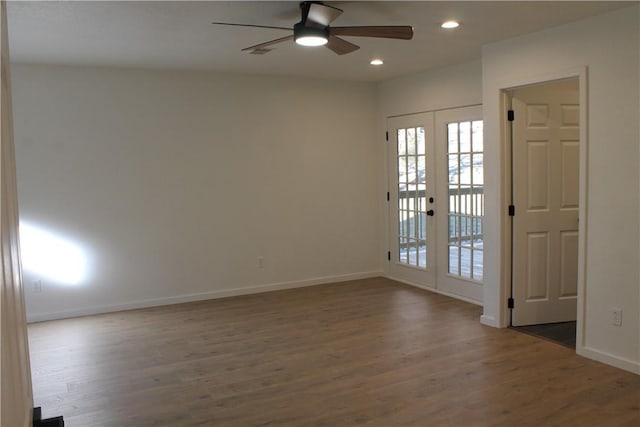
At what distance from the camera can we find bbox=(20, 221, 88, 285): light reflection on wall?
5.22 meters

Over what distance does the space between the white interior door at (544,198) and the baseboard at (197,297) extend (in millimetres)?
2577

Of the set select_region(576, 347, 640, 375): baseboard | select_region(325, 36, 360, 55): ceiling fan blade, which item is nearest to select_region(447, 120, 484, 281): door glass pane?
select_region(576, 347, 640, 375): baseboard

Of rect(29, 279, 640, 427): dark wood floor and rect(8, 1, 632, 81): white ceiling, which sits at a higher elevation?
rect(8, 1, 632, 81): white ceiling

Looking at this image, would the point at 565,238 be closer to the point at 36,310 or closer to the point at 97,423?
the point at 97,423

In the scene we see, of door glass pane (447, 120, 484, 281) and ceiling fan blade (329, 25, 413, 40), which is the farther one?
door glass pane (447, 120, 484, 281)

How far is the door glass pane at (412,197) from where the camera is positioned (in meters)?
6.35

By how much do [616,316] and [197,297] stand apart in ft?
13.8

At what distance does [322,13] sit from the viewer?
10.6 ft

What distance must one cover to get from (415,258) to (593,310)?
9.01 feet

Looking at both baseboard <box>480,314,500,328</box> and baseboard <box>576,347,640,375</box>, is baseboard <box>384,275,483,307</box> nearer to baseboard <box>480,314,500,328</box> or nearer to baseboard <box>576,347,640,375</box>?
baseboard <box>480,314,500,328</box>

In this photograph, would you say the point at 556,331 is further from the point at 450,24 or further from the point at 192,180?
the point at 192,180

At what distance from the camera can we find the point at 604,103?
3.79 metres

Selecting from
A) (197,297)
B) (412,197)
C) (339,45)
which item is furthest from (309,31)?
(197,297)

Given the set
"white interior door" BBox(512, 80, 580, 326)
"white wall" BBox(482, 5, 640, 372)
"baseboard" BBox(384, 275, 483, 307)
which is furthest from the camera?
"baseboard" BBox(384, 275, 483, 307)
